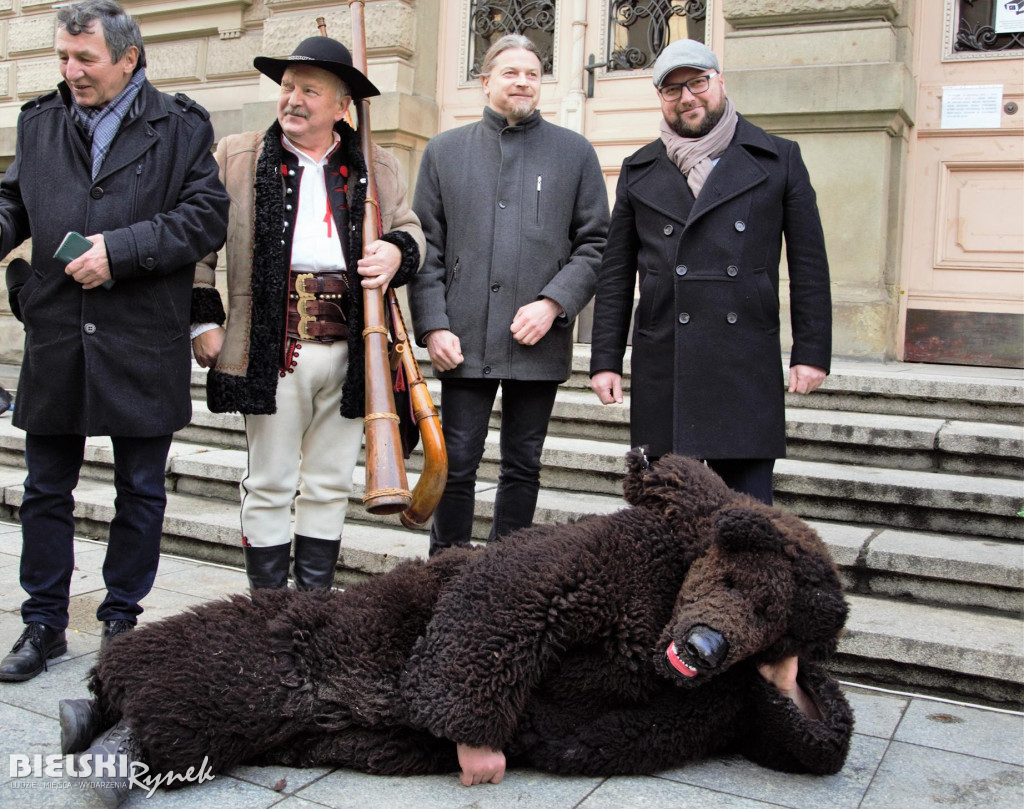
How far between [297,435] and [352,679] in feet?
3.39

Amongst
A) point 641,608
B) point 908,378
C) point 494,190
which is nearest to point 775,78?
point 908,378

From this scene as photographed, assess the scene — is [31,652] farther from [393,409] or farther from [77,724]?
[393,409]

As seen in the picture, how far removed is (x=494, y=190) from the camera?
3.77 meters

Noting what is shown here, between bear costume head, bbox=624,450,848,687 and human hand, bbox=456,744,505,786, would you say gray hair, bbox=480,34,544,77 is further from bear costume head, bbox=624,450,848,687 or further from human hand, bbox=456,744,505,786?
human hand, bbox=456,744,505,786

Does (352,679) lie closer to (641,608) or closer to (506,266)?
(641,608)

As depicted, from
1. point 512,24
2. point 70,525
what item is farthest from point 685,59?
point 512,24

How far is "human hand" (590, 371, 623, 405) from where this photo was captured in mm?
3453

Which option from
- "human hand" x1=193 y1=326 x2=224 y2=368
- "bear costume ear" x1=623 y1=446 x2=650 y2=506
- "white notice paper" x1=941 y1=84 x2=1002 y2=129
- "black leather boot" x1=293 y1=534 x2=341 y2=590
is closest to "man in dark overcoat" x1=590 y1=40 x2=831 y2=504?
"bear costume ear" x1=623 y1=446 x2=650 y2=506

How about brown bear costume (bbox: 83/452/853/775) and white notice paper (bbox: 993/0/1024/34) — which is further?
white notice paper (bbox: 993/0/1024/34)

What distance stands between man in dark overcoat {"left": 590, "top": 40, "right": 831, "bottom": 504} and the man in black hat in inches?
33.2

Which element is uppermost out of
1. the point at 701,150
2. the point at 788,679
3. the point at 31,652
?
the point at 701,150

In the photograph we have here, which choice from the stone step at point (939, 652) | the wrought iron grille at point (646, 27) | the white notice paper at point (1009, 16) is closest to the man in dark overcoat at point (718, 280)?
the stone step at point (939, 652)

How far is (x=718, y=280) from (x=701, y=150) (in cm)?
41

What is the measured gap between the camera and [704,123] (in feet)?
10.7
